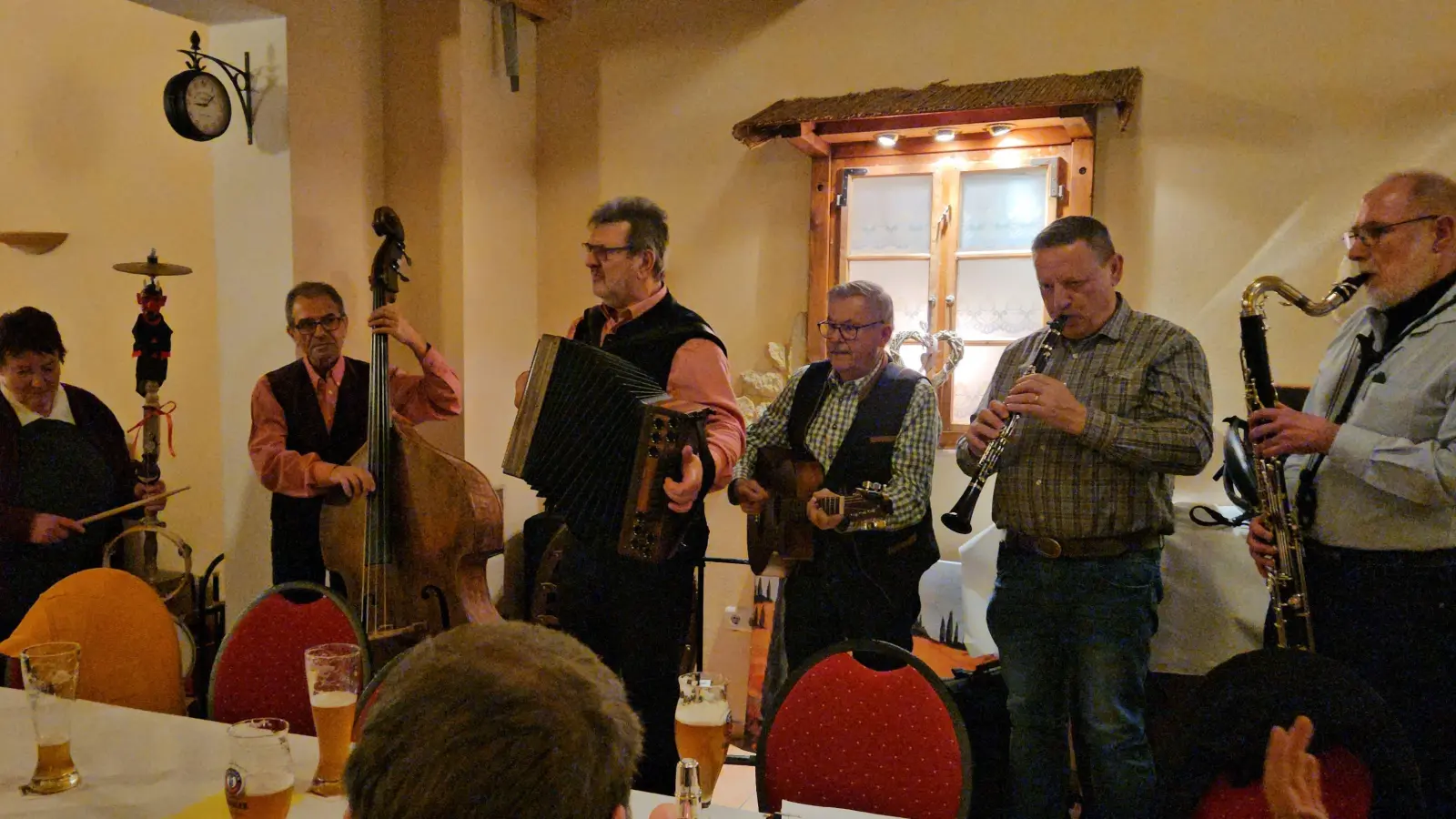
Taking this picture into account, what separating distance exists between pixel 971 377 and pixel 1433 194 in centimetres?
185

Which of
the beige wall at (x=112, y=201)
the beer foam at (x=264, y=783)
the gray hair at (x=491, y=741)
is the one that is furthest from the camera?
the beige wall at (x=112, y=201)

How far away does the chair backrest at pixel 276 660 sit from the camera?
1.96 metres

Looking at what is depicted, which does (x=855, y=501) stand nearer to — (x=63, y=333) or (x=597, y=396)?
(x=597, y=396)

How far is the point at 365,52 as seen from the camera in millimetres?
3826

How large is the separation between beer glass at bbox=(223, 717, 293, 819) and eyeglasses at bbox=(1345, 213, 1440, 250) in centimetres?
217

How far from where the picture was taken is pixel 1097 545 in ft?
7.10

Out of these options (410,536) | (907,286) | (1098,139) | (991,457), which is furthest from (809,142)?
(410,536)

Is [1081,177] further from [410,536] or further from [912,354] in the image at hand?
[410,536]

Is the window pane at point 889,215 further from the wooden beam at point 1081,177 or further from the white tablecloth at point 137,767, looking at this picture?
the white tablecloth at point 137,767

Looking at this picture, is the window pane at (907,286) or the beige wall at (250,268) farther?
the window pane at (907,286)

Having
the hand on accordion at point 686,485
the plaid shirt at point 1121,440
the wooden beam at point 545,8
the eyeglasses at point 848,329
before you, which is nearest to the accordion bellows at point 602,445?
the hand on accordion at point 686,485

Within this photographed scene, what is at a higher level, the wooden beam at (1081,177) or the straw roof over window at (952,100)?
the straw roof over window at (952,100)

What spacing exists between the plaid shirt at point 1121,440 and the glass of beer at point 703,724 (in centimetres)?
113

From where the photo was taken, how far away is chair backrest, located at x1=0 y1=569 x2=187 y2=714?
1.93 meters
